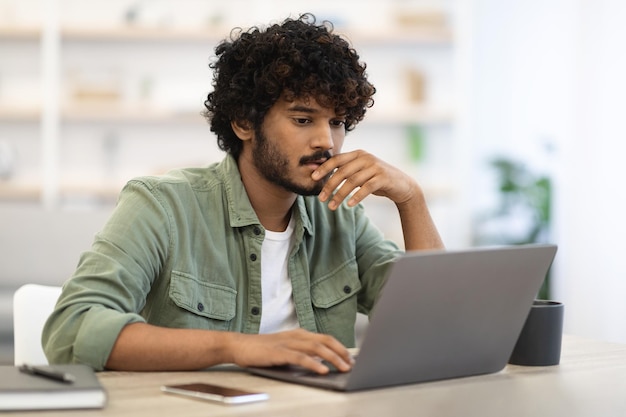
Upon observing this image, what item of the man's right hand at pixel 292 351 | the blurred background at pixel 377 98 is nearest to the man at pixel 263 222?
the man's right hand at pixel 292 351

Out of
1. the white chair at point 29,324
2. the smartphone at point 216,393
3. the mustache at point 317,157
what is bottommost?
the white chair at point 29,324

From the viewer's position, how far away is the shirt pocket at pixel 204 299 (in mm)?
1837

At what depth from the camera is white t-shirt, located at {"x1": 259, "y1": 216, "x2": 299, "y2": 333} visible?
2.01 metres

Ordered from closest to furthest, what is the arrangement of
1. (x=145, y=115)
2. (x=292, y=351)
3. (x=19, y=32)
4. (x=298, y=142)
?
(x=292, y=351) < (x=298, y=142) < (x=19, y=32) < (x=145, y=115)

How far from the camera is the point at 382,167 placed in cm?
205

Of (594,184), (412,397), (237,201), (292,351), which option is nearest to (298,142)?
(237,201)

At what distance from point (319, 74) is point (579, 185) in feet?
9.82

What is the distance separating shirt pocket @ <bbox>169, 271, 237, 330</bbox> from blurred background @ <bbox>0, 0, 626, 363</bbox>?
336 centimetres

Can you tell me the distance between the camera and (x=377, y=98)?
19.0ft

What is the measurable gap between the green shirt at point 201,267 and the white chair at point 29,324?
7.9 inches

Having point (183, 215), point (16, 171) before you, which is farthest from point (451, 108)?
point (183, 215)

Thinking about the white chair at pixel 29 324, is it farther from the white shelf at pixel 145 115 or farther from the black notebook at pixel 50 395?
the white shelf at pixel 145 115

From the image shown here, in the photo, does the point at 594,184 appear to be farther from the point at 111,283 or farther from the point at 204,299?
the point at 111,283

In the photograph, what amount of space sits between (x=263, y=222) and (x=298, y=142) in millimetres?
219
